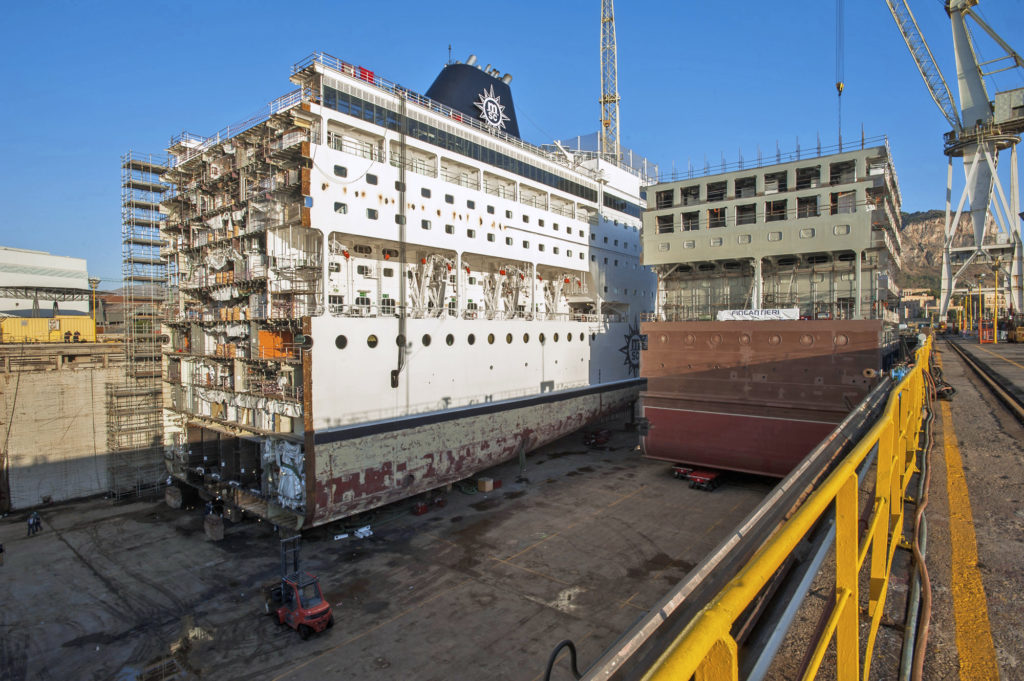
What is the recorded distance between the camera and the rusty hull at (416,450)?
13.8 m

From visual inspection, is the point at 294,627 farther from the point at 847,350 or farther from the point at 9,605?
the point at 847,350

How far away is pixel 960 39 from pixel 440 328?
36356 mm

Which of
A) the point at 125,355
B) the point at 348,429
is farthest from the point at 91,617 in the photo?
the point at 125,355

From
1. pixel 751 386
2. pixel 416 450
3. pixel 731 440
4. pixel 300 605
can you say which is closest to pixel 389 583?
pixel 300 605

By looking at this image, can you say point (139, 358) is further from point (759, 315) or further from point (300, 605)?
point (759, 315)

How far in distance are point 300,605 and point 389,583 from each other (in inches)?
84.1

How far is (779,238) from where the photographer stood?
18141 millimetres

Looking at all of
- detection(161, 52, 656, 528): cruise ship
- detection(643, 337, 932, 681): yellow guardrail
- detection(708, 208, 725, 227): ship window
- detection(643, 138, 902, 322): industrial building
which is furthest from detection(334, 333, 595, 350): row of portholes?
detection(643, 337, 932, 681): yellow guardrail

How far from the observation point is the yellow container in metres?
23.7

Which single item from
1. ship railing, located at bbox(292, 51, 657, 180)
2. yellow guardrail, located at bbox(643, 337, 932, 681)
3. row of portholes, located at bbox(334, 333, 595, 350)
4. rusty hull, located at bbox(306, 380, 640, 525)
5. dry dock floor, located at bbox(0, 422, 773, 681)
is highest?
ship railing, located at bbox(292, 51, 657, 180)

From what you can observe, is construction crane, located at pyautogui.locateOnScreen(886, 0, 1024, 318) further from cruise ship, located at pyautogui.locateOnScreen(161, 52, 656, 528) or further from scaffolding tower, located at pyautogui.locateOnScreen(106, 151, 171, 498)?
scaffolding tower, located at pyautogui.locateOnScreen(106, 151, 171, 498)

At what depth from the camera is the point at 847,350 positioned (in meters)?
14.5

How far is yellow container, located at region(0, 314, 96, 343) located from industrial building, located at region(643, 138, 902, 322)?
2677 centimetres

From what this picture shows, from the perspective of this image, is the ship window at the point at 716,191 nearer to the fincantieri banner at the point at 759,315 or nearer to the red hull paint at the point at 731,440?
the fincantieri banner at the point at 759,315
